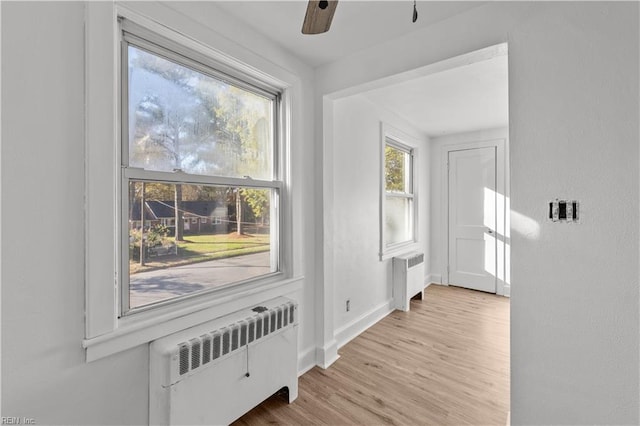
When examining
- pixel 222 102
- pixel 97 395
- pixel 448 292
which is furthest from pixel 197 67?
pixel 448 292

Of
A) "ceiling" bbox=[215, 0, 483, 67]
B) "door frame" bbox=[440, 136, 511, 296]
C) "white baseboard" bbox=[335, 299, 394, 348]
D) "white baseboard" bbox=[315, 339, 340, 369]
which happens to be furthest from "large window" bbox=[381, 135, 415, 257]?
"ceiling" bbox=[215, 0, 483, 67]

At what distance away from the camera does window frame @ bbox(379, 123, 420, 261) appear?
11.5 feet

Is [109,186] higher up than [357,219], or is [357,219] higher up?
[109,186]

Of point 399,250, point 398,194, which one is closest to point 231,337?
point 399,250

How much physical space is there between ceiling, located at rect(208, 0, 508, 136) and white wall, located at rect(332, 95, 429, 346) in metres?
0.39

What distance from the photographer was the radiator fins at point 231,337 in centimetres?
145

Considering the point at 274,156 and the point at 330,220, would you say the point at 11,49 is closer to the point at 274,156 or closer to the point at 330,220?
the point at 274,156

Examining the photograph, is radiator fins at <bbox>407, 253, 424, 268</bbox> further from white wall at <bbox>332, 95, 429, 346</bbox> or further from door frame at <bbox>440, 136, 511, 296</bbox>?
door frame at <bbox>440, 136, 511, 296</bbox>

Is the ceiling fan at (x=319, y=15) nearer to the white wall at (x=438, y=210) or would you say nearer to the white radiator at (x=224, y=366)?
the white radiator at (x=224, y=366)

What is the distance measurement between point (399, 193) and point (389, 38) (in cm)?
235

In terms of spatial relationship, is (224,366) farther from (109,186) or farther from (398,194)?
(398,194)

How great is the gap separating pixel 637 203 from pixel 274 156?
206 centimetres

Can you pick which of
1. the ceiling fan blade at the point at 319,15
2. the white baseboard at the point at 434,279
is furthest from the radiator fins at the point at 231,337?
the white baseboard at the point at 434,279

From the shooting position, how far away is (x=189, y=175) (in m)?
1.68
